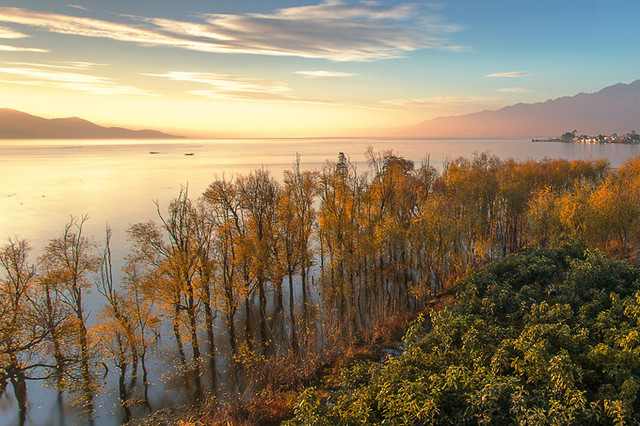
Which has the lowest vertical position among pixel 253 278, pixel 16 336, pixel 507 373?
pixel 253 278

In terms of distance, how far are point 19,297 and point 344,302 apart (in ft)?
84.2

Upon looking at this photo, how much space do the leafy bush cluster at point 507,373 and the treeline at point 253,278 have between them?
984 centimetres

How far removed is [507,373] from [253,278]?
2449cm

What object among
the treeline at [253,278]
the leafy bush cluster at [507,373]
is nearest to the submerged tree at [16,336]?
the treeline at [253,278]

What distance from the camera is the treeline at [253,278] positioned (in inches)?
904

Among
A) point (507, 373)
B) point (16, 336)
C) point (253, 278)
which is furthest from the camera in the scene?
point (253, 278)

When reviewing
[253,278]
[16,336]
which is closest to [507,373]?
[253,278]

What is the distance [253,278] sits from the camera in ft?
111

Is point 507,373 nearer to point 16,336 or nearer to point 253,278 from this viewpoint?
point 253,278

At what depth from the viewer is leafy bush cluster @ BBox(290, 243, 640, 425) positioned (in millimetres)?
10234

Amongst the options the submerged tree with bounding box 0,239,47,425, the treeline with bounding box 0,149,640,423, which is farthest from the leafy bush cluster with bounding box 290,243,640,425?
the submerged tree with bounding box 0,239,47,425

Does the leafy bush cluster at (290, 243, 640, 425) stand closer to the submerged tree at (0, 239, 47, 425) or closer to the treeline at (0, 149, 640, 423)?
the treeline at (0, 149, 640, 423)

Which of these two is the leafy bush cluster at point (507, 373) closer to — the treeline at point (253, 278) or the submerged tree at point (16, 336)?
the treeline at point (253, 278)

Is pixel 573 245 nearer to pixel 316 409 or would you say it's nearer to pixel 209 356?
pixel 316 409
